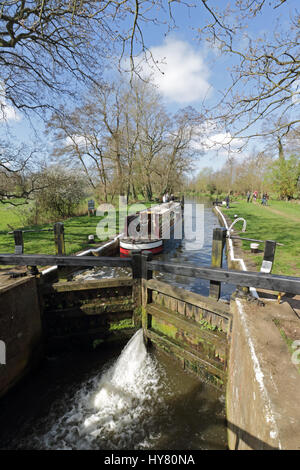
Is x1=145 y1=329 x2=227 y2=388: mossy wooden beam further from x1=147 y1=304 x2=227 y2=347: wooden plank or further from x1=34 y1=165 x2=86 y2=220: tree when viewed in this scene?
x1=34 y1=165 x2=86 y2=220: tree

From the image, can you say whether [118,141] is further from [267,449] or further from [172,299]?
[267,449]

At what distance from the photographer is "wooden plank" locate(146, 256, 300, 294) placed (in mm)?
3080

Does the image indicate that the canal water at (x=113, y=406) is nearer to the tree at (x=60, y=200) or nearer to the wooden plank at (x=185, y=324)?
the wooden plank at (x=185, y=324)

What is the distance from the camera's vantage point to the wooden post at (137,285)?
4.80 metres

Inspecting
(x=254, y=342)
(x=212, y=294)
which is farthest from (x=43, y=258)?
(x=254, y=342)

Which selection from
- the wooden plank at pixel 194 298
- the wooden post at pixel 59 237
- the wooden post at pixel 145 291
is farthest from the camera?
the wooden post at pixel 59 237

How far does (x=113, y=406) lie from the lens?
152 inches

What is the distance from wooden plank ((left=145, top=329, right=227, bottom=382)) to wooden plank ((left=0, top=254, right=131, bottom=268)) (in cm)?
181

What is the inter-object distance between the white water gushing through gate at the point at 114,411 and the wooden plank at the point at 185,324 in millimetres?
1038

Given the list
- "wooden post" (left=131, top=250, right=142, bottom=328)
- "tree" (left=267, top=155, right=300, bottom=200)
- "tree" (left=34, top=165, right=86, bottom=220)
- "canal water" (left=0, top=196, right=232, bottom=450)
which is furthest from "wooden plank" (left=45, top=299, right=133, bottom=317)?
"tree" (left=267, top=155, right=300, bottom=200)

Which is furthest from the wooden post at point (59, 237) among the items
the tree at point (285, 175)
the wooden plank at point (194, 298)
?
the tree at point (285, 175)

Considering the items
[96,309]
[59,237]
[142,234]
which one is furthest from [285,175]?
[96,309]

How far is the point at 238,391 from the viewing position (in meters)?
2.88

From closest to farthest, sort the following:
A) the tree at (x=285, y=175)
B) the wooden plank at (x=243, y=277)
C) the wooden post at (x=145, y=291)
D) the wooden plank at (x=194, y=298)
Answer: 1. the wooden plank at (x=243, y=277)
2. the wooden plank at (x=194, y=298)
3. the wooden post at (x=145, y=291)
4. the tree at (x=285, y=175)
